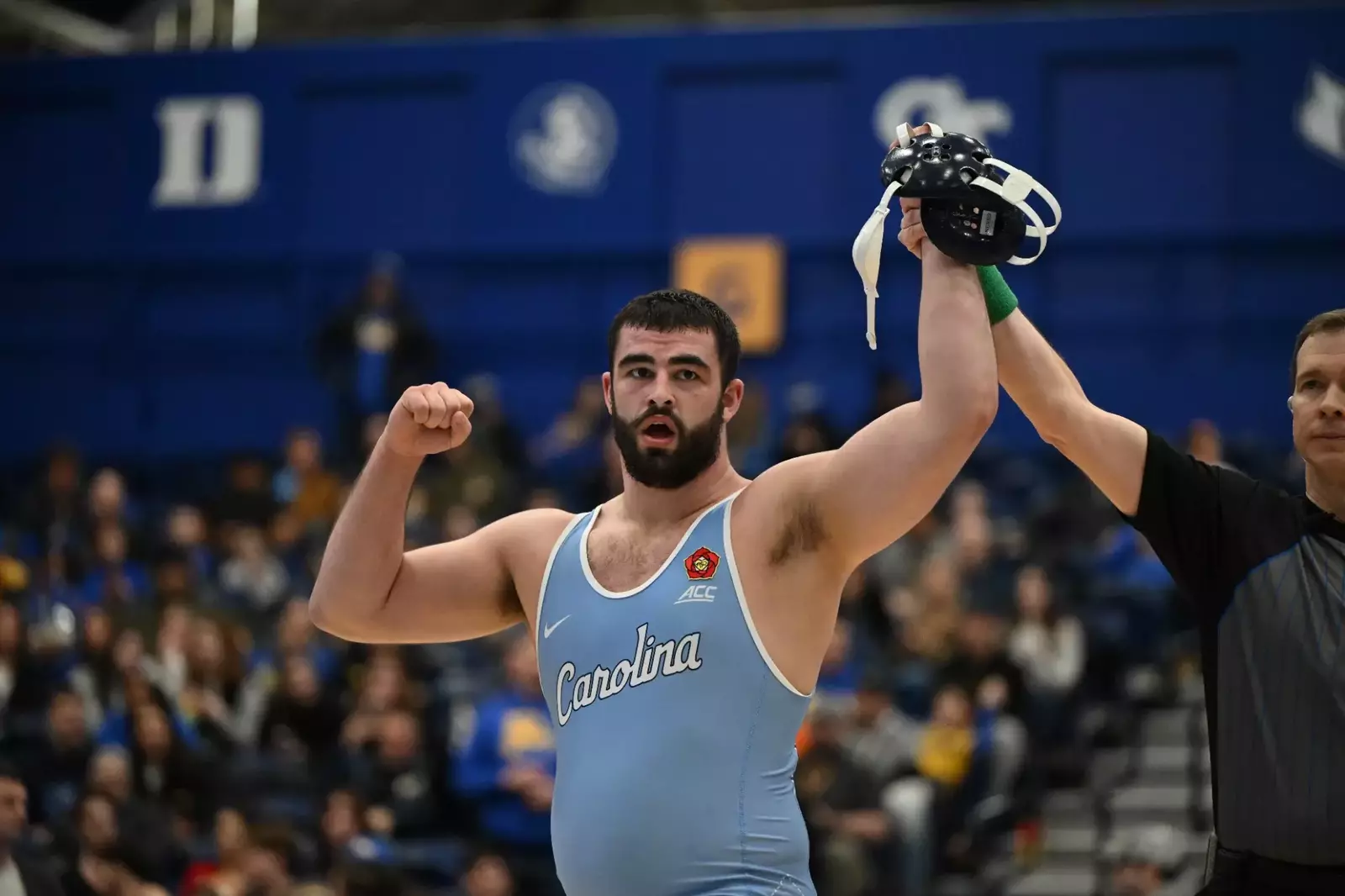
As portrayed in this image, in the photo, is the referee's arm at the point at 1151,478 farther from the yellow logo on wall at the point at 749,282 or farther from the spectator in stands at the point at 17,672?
the yellow logo on wall at the point at 749,282

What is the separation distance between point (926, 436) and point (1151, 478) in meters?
0.72

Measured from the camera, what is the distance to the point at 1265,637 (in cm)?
373

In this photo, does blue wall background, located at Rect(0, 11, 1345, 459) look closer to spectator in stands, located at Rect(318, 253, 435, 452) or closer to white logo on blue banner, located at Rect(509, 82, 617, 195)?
white logo on blue banner, located at Rect(509, 82, 617, 195)

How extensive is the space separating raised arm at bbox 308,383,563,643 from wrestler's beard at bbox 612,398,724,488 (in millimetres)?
369

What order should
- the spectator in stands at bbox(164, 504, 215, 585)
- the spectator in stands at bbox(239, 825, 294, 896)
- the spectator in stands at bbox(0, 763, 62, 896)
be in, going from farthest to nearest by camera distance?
the spectator in stands at bbox(164, 504, 215, 585) < the spectator in stands at bbox(239, 825, 294, 896) < the spectator in stands at bbox(0, 763, 62, 896)

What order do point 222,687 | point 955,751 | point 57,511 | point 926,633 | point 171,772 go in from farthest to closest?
point 57,511, point 222,687, point 926,633, point 171,772, point 955,751

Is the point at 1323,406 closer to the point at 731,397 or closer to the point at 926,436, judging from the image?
the point at 926,436

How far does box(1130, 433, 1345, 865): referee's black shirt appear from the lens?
143 inches

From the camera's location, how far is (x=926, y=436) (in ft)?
11.3

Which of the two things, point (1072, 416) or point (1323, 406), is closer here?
point (1323, 406)

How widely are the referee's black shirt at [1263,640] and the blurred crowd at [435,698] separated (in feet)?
16.0

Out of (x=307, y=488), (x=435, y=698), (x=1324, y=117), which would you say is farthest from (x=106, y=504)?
(x=1324, y=117)

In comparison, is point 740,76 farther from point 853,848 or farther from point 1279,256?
point 853,848

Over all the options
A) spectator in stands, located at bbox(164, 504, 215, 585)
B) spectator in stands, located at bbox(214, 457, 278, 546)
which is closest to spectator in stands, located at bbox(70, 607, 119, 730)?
spectator in stands, located at bbox(164, 504, 215, 585)
